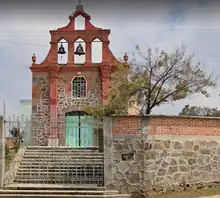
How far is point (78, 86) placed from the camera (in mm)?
26062

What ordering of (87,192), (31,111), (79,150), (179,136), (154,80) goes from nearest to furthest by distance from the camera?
(87,192) < (179,136) < (154,80) < (79,150) < (31,111)

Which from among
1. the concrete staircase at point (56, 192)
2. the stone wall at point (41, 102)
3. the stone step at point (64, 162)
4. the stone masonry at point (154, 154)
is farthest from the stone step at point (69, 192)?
the stone wall at point (41, 102)

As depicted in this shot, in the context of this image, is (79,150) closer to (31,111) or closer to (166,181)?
(166,181)

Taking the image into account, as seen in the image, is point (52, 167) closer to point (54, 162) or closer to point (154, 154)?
point (54, 162)

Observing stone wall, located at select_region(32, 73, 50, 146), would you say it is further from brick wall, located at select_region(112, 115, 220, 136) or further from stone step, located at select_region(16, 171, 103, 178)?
brick wall, located at select_region(112, 115, 220, 136)

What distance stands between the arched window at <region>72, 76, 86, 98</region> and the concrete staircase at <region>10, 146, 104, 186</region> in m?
8.83

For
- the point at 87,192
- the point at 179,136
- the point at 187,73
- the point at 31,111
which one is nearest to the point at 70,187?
the point at 87,192

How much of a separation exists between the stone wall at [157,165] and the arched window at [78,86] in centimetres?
1346

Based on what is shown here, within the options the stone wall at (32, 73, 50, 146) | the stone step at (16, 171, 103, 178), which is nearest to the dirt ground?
the stone step at (16, 171, 103, 178)

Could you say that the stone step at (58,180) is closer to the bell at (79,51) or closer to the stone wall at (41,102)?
the stone wall at (41,102)

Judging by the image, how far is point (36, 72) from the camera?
2619cm

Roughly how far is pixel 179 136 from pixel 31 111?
1440 centimetres

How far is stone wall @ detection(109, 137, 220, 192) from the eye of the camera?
12531 millimetres

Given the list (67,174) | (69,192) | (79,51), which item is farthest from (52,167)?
(79,51)
